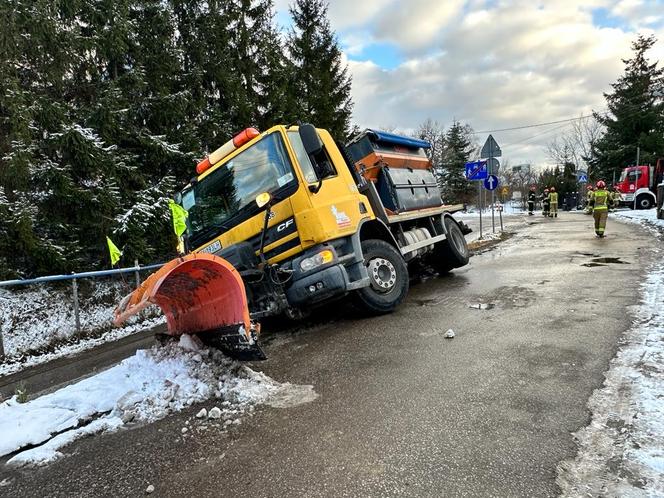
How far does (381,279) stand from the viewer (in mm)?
6074

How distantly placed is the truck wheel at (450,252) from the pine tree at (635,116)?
35.8m

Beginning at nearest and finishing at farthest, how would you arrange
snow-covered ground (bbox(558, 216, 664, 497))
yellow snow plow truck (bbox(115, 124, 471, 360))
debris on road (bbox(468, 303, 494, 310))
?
snow-covered ground (bbox(558, 216, 664, 497)) < yellow snow plow truck (bbox(115, 124, 471, 360)) < debris on road (bbox(468, 303, 494, 310))

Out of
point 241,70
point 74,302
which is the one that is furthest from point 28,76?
point 241,70

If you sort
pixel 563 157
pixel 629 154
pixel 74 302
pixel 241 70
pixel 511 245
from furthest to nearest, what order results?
pixel 563 157 < pixel 629 154 < pixel 241 70 < pixel 511 245 < pixel 74 302

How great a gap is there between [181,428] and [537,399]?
8.78 feet

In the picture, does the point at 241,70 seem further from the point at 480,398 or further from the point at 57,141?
the point at 480,398

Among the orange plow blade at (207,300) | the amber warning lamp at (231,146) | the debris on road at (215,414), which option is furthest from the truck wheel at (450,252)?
the debris on road at (215,414)

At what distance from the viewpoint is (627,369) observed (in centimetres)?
369

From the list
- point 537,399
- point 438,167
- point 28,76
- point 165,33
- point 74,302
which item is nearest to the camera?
point 537,399

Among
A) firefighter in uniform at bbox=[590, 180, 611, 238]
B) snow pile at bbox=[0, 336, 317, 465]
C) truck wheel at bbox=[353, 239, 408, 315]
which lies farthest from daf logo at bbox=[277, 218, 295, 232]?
firefighter in uniform at bbox=[590, 180, 611, 238]

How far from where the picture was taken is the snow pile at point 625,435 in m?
2.30

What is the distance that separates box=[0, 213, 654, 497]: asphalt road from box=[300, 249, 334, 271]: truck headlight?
91cm

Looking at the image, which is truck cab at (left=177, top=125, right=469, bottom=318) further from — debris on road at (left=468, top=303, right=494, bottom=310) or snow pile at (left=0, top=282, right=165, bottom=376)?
snow pile at (left=0, top=282, right=165, bottom=376)

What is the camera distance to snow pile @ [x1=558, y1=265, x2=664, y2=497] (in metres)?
Result: 2.30
